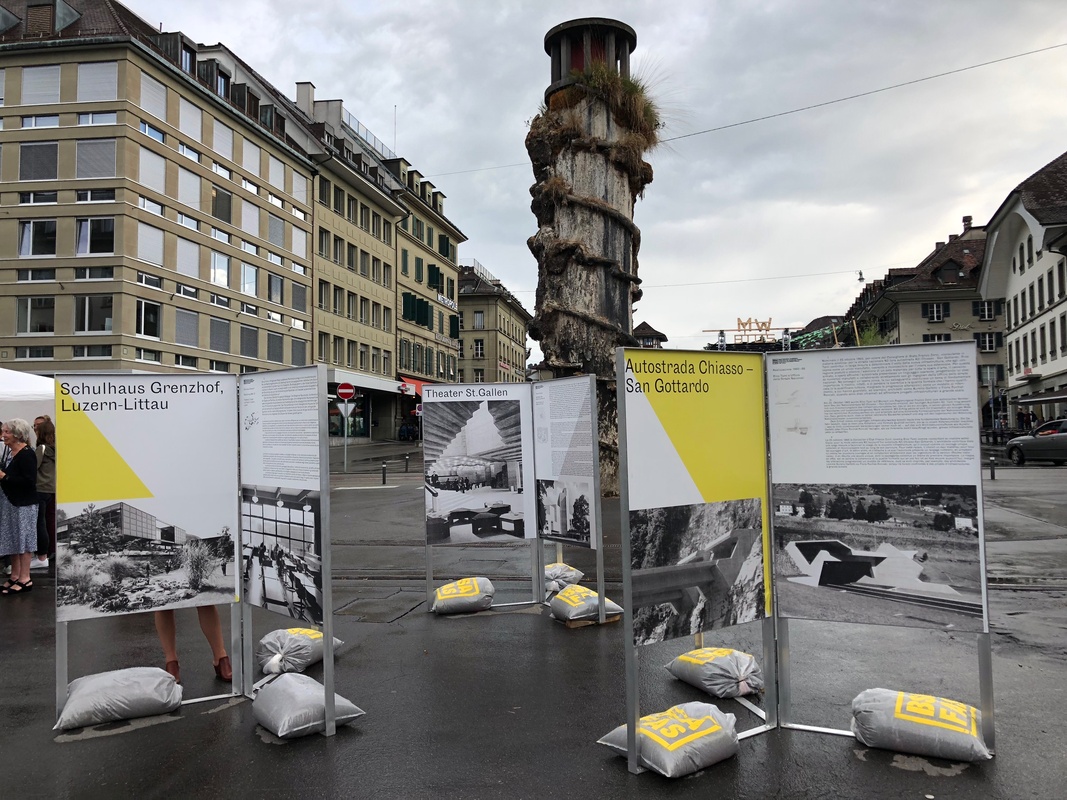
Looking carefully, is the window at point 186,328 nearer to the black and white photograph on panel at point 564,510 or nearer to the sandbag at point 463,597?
the sandbag at point 463,597

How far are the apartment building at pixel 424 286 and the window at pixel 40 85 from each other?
27499 mm

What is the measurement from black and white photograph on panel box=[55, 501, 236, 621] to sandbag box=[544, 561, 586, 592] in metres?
3.67

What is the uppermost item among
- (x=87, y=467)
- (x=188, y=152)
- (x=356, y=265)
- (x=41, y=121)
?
(x=41, y=121)

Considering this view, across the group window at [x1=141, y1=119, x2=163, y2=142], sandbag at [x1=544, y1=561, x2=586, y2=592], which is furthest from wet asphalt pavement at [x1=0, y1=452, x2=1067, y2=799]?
window at [x1=141, y1=119, x2=163, y2=142]

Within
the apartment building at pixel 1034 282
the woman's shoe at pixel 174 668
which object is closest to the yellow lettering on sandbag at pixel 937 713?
the woman's shoe at pixel 174 668

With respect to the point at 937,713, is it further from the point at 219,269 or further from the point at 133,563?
the point at 219,269

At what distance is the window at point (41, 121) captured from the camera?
34219mm

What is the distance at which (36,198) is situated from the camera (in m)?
34.3

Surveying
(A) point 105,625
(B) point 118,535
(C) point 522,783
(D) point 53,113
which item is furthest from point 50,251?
(C) point 522,783

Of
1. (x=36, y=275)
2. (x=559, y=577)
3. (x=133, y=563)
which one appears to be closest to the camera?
(x=133, y=563)

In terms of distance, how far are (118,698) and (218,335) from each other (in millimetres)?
37522

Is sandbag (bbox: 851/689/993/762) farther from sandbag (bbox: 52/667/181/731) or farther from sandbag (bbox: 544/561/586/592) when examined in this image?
sandbag (bbox: 544/561/586/592)

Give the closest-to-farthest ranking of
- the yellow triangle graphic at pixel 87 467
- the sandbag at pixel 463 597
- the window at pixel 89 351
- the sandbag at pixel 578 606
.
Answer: the yellow triangle graphic at pixel 87 467, the sandbag at pixel 578 606, the sandbag at pixel 463 597, the window at pixel 89 351

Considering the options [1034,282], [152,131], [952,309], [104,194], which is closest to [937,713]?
[104,194]
